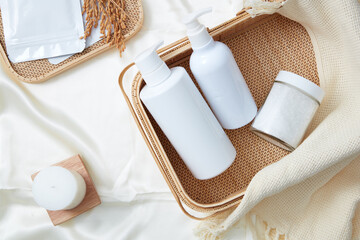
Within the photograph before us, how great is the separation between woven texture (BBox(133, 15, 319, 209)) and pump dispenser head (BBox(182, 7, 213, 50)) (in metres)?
0.12

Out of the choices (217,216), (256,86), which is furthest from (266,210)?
(256,86)

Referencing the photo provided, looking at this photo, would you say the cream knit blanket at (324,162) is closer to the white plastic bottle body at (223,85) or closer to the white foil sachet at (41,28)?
the white plastic bottle body at (223,85)

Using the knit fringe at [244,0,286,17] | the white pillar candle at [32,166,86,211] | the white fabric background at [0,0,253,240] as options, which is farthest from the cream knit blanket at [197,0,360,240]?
the white pillar candle at [32,166,86,211]

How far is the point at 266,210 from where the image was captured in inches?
24.5

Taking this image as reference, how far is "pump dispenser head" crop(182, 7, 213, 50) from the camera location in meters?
0.48

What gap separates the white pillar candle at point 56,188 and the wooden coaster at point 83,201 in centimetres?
5

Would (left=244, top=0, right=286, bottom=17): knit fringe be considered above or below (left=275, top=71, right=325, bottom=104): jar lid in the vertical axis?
above

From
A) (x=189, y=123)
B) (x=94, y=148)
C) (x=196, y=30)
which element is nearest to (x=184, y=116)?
(x=189, y=123)

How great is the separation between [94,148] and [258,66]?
0.34m

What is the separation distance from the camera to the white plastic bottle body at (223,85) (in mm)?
511

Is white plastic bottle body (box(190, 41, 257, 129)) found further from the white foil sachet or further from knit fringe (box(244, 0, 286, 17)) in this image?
the white foil sachet

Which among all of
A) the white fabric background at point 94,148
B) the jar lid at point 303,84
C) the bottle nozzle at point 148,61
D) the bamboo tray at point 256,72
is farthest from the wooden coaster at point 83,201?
the jar lid at point 303,84

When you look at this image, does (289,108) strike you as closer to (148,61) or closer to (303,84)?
(303,84)

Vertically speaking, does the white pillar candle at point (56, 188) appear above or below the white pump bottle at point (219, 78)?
below
